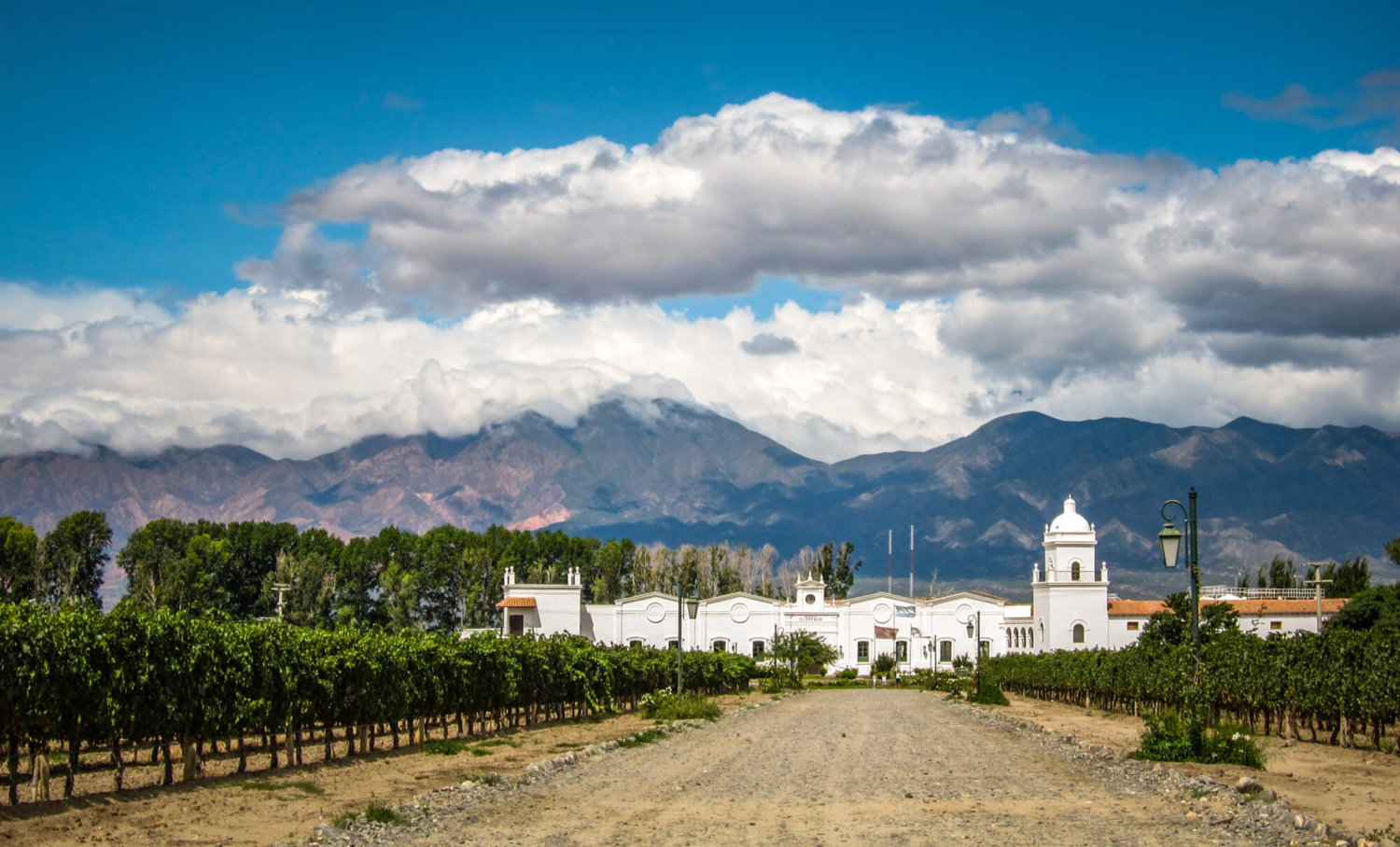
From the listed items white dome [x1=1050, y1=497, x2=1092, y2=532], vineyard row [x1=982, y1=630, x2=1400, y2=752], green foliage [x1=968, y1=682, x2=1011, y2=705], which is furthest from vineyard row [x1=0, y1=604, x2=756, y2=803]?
white dome [x1=1050, y1=497, x2=1092, y2=532]

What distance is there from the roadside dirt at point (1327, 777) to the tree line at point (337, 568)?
76.9 meters

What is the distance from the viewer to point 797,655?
3221 inches

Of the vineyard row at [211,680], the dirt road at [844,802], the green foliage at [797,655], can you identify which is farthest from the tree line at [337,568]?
the dirt road at [844,802]

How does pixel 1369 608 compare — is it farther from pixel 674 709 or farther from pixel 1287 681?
pixel 674 709

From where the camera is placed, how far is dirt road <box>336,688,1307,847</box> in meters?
15.6

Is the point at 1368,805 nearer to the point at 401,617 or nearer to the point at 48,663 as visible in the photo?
the point at 48,663

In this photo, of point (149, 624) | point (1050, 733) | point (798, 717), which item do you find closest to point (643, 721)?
point (798, 717)

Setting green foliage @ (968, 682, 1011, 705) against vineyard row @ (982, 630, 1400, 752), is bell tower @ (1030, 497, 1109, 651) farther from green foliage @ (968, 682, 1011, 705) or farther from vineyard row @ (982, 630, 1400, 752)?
vineyard row @ (982, 630, 1400, 752)

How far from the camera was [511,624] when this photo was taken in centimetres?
9369

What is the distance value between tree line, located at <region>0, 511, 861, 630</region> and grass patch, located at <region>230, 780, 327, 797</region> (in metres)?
75.6

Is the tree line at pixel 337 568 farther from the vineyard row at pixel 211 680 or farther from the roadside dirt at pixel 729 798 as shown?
the roadside dirt at pixel 729 798

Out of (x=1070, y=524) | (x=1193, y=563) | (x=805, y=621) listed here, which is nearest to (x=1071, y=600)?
(x=1070, y=524)

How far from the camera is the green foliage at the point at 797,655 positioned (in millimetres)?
76338

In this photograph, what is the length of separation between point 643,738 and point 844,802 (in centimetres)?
1307
